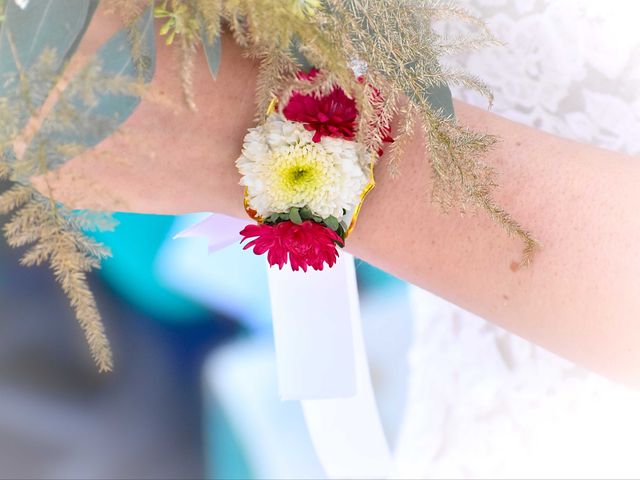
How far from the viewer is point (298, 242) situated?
648 mm

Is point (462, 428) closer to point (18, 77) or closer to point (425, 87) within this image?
point (425, 87)

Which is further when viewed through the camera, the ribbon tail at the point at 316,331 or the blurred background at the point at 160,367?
the blurred background at the point at 160,367

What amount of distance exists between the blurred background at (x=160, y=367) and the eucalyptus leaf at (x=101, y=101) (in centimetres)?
61

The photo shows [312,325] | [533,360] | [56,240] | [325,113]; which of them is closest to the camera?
[56,240]

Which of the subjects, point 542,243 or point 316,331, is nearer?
point 542,243

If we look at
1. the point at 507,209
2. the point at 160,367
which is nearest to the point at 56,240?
the point at 507,209

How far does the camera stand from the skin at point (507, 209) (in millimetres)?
679

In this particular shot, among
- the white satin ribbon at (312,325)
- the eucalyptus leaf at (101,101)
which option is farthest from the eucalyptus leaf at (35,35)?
the white satin ribbon at (312,325)

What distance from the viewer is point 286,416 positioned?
121 cm

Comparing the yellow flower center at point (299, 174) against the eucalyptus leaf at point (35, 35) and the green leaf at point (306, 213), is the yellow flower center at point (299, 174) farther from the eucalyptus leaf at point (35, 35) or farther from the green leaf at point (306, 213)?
the eucalyptus leaf at point (35, 35)

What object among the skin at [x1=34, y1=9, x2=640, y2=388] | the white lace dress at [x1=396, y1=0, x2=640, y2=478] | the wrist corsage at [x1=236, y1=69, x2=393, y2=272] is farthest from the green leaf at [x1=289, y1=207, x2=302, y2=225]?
the white lace dress at [x1=396, y1=0, x2=640, y2=478]

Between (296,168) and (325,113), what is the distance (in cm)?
6

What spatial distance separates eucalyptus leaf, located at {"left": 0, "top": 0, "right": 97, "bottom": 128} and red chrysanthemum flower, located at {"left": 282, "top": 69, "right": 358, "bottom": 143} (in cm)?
20

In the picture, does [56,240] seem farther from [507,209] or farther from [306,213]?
[507,209]
